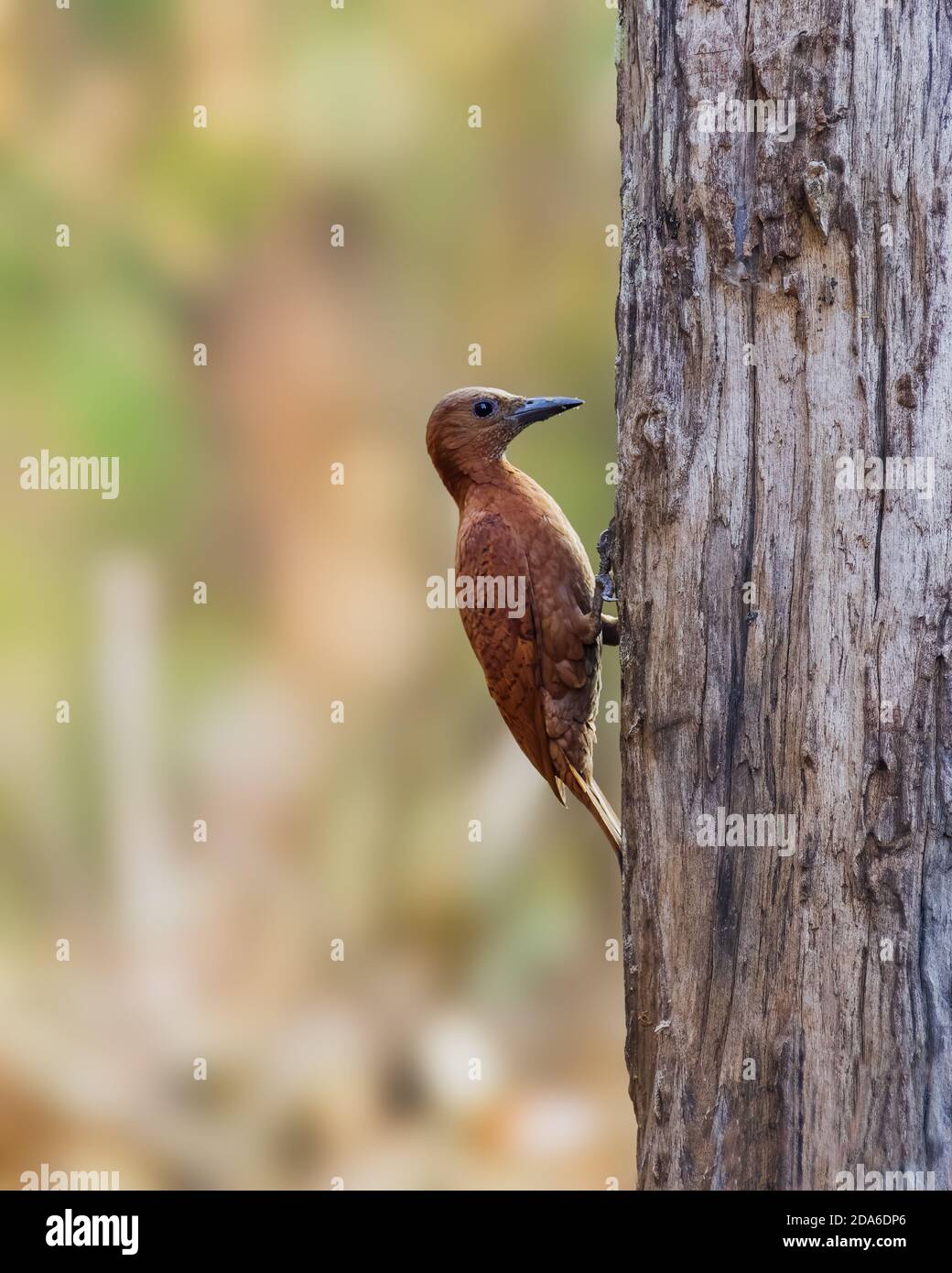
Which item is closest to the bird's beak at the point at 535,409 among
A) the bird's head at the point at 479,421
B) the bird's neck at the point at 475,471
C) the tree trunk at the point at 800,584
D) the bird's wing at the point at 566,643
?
the bird's head at the point at 479,421

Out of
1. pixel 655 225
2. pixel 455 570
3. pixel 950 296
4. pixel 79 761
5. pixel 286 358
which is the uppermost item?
pixel 286 358

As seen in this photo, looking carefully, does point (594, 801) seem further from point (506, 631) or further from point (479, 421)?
point (479, 421)

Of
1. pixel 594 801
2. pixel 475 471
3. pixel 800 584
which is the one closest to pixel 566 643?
pixel 594 801

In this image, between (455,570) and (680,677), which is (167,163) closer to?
(455,570)

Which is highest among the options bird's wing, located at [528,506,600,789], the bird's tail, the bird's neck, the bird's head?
the bird's head

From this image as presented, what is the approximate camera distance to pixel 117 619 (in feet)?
18.6

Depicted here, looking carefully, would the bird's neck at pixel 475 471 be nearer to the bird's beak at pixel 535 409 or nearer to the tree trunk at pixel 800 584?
the bird's beak at pixel 535 409

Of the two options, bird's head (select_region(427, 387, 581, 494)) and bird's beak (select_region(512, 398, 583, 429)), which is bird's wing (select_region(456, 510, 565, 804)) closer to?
bird's head (select_region(427, 387, 581, 494))

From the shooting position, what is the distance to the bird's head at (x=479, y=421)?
143 inches

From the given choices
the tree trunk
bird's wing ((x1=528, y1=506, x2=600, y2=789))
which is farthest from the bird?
the tree trunk

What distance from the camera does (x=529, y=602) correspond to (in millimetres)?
3436

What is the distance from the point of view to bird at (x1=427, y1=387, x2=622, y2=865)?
3.42 m

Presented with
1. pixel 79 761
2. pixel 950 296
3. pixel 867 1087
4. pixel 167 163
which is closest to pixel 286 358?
pixel 167 163

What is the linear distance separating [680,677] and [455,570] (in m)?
1.20
